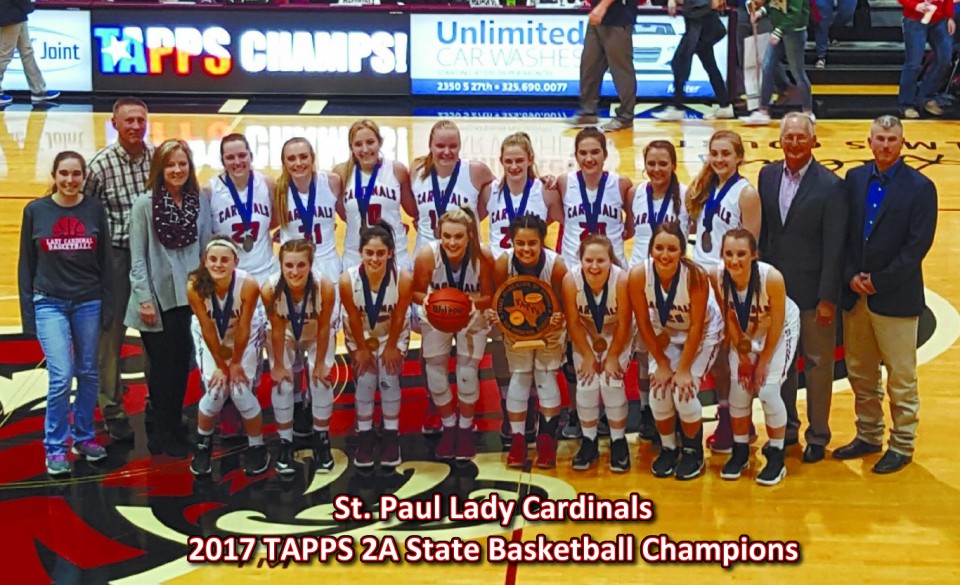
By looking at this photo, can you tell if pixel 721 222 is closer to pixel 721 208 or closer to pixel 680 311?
pixel 721 208

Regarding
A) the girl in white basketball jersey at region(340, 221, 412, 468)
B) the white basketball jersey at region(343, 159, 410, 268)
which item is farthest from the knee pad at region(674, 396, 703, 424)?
the white basketball jersey at region(343, 159, 410, 268)

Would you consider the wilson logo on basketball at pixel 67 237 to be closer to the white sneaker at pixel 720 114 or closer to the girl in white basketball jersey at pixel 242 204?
the girl in white basketball jersey at pixel 242 204

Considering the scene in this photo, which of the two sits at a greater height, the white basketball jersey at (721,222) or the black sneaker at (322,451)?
the white basketball jersey at (721,222)

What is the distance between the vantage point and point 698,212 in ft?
23.2

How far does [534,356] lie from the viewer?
6941 millimetres

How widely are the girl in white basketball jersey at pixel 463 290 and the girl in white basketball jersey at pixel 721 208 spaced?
113 centimetres

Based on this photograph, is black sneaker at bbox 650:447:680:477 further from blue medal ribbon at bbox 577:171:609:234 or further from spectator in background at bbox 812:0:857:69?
spectator in background at bbox 812:0:857:69

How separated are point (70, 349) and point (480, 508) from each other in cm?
223

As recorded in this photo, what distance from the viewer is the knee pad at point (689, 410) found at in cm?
673

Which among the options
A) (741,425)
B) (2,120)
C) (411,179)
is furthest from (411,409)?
(2,120)

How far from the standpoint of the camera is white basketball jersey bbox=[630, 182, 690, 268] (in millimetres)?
7184

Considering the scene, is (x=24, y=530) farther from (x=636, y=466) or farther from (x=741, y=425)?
(x=741, y=425)

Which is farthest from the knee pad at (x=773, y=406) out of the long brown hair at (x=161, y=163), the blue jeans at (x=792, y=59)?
the blue jeans at (x=792, y=59)

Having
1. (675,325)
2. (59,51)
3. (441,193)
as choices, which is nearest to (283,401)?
(441,193)
